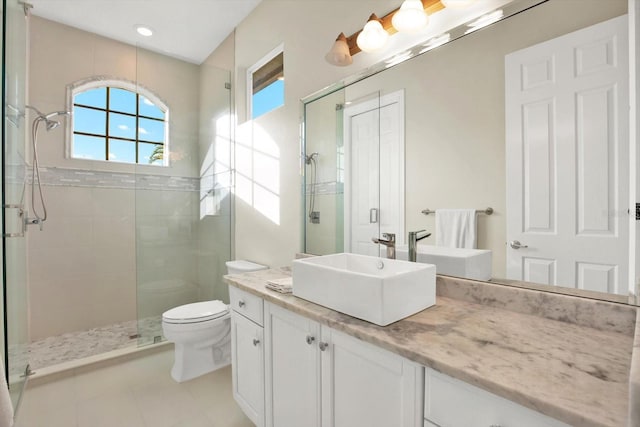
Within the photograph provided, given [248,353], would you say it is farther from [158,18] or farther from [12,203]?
[158,18]

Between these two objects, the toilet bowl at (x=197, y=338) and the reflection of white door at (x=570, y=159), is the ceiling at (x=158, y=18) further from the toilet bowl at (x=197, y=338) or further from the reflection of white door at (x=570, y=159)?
the toilet bowl at (x=197, y=338)

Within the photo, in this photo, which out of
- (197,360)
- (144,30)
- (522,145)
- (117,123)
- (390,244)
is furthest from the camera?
(117,123)

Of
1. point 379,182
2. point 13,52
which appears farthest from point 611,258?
point 13,52

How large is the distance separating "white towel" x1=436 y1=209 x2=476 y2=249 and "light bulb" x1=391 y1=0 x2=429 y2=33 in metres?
0.84

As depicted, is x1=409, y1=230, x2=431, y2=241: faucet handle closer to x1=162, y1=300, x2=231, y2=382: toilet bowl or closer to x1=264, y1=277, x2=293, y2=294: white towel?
x1=264, y1=277, x2=293, y2=294: white towel

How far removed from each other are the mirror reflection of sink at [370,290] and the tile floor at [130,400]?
1.09 meters

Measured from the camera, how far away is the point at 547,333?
0.90m

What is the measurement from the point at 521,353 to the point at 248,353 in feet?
4.02

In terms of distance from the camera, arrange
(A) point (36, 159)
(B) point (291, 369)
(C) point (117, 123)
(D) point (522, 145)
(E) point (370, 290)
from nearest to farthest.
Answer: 1. (E) point (370, 290)
2. (D) point (522, 145)
3. (B) point (291, 369)
4. (A) point (36, 159)
5. (C) point (117, 123)

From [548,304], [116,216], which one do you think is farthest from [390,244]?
[116,216]

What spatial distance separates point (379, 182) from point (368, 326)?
0.87 m

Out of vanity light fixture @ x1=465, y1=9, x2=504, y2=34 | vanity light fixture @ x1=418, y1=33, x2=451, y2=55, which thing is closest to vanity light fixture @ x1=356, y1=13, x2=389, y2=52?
vanity light fixture @ x1=418, y1=33, x2=451, y2=55

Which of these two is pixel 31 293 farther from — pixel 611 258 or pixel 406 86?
pixel 611 258

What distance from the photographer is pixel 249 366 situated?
5.05ft
